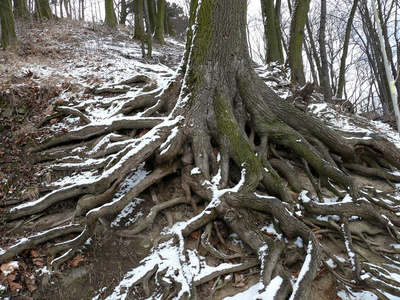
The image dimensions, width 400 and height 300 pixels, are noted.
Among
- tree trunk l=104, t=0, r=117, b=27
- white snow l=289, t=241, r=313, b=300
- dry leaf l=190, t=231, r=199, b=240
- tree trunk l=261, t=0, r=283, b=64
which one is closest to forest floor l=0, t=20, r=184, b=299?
dry leaf l=190, t=231, r=199, b=240

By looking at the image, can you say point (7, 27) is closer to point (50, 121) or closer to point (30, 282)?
point (50, 121)

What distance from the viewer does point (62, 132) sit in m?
5.13

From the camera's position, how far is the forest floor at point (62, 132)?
3.10 meters

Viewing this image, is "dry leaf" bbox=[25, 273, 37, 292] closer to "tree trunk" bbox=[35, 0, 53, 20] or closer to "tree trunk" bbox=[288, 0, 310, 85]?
"tree trunk" bbox=[288, 0, 310, 85]

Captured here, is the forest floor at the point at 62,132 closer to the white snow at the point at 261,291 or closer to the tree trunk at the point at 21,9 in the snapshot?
the white snow at the point at 261,291

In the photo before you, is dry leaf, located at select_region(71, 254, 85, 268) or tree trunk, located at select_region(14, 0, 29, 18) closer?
dry leaf, located at select_region(71, 254, 85, 268)

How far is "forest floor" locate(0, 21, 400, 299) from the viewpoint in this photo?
3104 millimetres

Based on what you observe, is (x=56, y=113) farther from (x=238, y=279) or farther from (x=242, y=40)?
(x=238, y=279)

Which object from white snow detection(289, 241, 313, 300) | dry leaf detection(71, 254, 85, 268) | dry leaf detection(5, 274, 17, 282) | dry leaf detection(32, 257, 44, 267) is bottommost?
dry leaf detection(71, 254, 85, 268)

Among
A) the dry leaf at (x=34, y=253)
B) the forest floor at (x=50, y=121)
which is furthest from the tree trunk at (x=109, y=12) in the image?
the dry leaf at (x=34, y=253)

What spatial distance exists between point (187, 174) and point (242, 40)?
2.60 m

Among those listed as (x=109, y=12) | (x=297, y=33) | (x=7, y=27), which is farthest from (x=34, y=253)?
(x=109, y=12)

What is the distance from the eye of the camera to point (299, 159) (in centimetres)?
476

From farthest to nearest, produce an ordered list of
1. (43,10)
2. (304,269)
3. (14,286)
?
(43,10), (14,286), (304,269)
